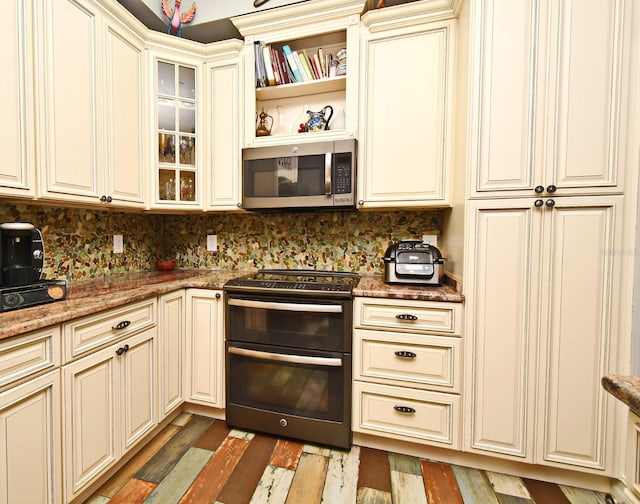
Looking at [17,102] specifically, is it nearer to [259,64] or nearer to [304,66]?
[259,64]

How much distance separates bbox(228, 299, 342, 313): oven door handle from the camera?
163 centimetres

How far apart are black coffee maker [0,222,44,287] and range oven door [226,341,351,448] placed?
3.24ft

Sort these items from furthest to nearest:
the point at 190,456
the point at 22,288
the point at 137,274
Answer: the point at 137,274 → the point at 190,456 → the point at 22,288

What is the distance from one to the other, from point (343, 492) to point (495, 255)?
1308mm

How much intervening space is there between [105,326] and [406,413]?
5.03 ft

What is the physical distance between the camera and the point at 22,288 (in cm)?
123

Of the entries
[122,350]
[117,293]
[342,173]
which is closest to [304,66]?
[342,173]

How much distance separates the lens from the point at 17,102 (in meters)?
1.28

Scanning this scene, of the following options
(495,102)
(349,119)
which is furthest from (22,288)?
(495,102)

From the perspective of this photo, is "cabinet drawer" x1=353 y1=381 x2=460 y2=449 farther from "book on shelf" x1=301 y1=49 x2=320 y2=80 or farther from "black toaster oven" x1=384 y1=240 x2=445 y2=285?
"book on shelf" x1=301 y1=49 x2=320 y2=80

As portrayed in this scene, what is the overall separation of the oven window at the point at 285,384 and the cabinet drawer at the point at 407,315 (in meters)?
0.27

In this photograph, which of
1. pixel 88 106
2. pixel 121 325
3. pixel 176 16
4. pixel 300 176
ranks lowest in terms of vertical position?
pixel 121 325

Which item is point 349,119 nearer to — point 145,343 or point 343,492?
point 145,343

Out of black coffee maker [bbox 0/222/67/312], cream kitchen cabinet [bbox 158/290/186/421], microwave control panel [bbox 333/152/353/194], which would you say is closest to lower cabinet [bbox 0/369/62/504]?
black coffee maker [bbox 0/222/67/312]
